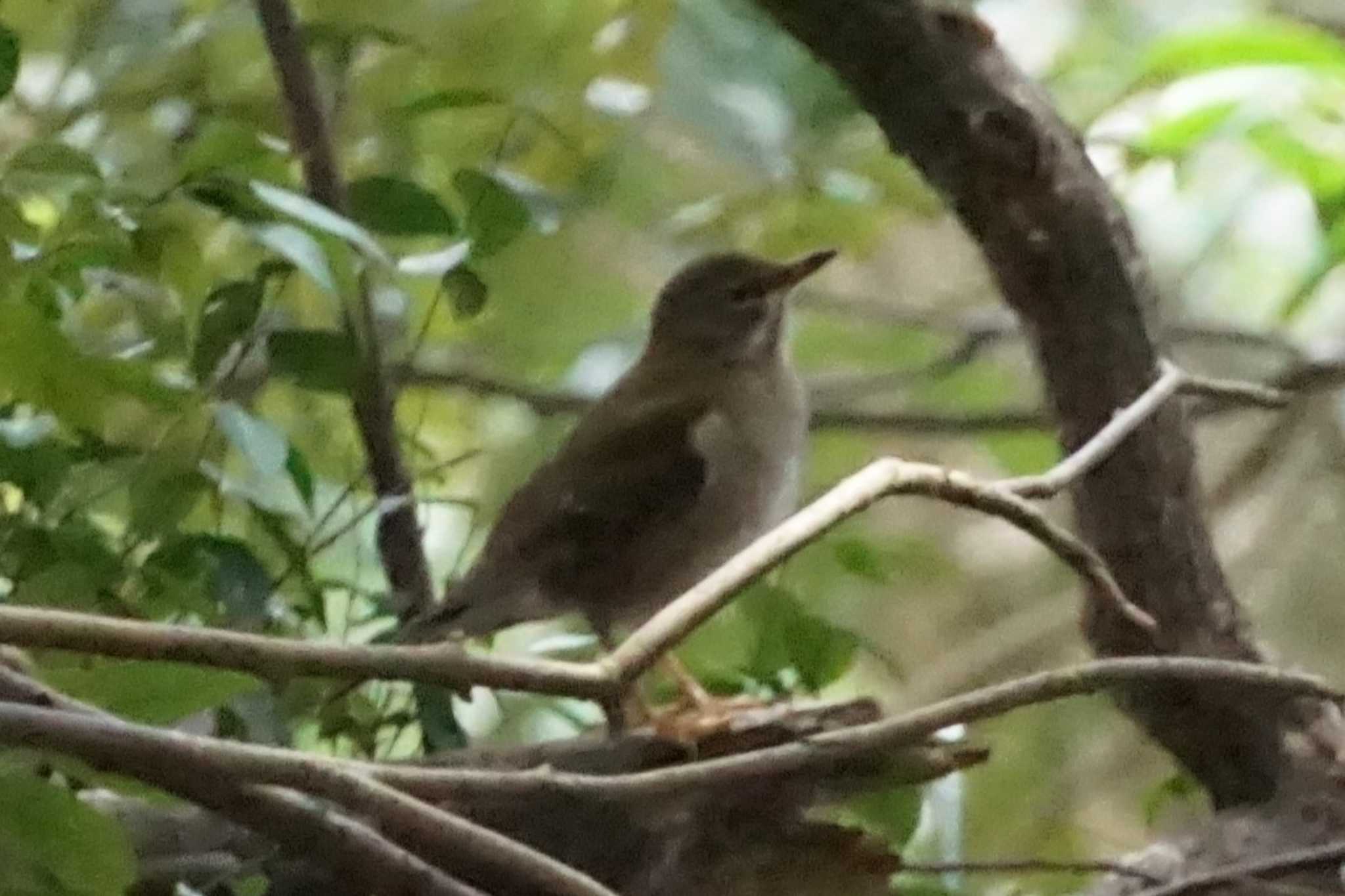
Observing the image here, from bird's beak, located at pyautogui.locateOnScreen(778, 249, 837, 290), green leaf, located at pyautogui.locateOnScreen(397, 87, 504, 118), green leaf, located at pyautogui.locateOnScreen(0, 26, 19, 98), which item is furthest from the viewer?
bird's beak, located at pyautogui.locateOnScreen(778, 249, 837, 290)

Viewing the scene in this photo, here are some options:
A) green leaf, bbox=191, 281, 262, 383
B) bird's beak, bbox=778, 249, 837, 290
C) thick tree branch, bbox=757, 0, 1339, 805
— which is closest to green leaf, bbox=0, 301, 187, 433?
green leaf, bbox=191, 281, 262, 383

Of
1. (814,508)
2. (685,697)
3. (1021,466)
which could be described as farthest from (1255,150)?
(814,508)

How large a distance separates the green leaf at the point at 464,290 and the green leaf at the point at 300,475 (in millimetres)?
112

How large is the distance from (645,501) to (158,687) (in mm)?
621

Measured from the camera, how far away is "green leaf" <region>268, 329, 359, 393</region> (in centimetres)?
90

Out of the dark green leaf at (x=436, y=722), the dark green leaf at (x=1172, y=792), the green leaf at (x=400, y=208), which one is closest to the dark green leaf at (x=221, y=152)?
the green leaf at (x=400, y=208)

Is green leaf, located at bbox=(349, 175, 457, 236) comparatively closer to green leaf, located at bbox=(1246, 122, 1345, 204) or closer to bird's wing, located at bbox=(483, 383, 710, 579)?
bird's wing, located at bbox=(483, 383, 710, 579)

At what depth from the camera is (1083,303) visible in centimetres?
102

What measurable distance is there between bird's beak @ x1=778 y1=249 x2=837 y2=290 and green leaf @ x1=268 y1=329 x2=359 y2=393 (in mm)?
413

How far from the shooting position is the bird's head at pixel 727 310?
1.30 m

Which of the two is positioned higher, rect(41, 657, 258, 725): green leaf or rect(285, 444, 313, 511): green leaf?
rect(41, 657, 258, 725): green leaf

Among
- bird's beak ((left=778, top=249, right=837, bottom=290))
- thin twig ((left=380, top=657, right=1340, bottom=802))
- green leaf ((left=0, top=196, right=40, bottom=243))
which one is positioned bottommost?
bird's beak ((left=778, top=249, right=837, bottom=290))

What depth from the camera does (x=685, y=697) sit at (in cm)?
103

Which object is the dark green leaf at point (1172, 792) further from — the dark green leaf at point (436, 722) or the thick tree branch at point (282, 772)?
the thick tree branch at point (282, 772)
